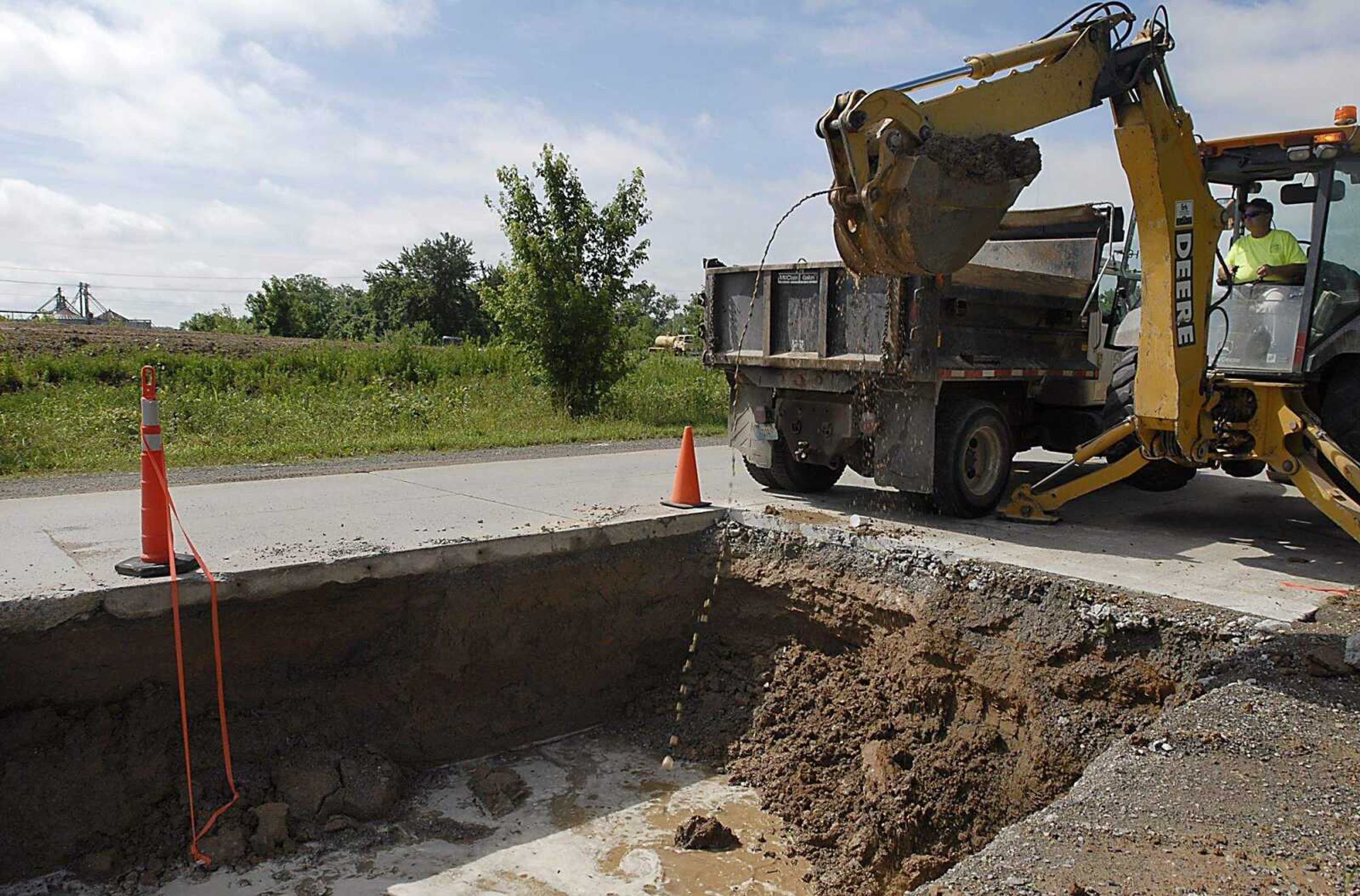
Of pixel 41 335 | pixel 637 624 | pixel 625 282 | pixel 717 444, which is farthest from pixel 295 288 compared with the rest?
pixel 637 624

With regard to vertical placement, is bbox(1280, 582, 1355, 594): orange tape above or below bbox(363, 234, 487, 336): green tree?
below

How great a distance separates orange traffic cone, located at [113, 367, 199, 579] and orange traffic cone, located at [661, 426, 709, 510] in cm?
351

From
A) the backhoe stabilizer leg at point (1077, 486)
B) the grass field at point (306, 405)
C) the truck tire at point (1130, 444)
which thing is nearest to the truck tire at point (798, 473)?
the backhoe stabilizer leg at point (1077, 486)

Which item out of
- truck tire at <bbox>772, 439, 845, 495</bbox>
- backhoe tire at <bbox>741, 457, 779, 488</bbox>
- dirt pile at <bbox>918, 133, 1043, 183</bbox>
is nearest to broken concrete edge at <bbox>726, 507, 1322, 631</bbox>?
truck tire at <bbox>772, 439, 845, 495</bbox>

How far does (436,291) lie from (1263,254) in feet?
133

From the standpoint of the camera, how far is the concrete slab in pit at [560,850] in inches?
189

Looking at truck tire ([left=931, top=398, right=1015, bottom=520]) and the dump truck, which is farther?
truck tire ([left=931, top=398, right=1015, bottom=520])

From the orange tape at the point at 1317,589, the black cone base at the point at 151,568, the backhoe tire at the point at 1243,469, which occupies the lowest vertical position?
the orange tape at the point at 1317,589

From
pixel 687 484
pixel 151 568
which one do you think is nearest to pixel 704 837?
pixel 687 484

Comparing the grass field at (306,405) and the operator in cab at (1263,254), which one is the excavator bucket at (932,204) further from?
the grass field at (306,405)

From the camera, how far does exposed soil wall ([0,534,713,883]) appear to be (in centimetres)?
481

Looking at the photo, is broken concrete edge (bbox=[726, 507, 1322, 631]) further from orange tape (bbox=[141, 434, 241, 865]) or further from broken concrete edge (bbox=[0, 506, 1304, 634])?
orange tape (bbox=[141, 434, 241, 865])

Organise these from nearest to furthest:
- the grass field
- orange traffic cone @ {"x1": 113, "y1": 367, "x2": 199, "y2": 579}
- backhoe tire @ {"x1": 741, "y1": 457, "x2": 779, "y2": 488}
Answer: orange traffic cone @ {"x1": 113, "y1": 367, "x2": 199, "y2": 579}
backhoe tire @ {"x1": 741, "y1": 457, "x2": 779, "y2": 488}
the grass field

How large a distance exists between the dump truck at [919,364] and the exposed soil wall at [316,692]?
1.56 metres
